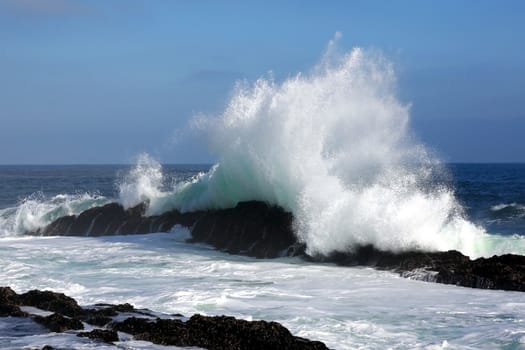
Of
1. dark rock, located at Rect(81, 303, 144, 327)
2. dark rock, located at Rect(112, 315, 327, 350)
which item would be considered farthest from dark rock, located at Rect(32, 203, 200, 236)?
dark rock, located at Rect(112, 315, 327, 350)

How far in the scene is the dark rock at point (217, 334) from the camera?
24.3 ft

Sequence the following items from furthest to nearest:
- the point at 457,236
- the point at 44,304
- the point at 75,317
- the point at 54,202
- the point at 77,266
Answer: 1. the point at 54,202
2. the point at 457,236
3. the point at 77,266
4. the point at 44,304
5. the point at 75,317

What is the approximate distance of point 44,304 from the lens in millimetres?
9516

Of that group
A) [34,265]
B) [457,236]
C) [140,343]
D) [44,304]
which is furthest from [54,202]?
[140,343]

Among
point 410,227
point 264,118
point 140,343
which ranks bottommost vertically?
point 140,343

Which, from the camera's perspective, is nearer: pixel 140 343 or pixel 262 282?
pixel 140 343

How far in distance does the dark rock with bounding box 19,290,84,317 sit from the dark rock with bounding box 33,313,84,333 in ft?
1.57

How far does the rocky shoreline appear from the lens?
12.7 meters

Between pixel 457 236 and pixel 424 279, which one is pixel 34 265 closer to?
pixel 424 279

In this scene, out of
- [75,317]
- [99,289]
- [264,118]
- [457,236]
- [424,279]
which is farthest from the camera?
[264,118]

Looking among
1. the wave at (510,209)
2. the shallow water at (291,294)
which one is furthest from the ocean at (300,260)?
the wave at (510,209)

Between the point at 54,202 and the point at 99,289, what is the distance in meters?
20.1

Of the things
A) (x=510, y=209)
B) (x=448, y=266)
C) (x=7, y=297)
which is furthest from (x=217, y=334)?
(x=510, y=209)

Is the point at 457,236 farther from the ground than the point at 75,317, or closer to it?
farther from the ground
